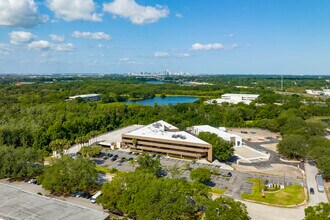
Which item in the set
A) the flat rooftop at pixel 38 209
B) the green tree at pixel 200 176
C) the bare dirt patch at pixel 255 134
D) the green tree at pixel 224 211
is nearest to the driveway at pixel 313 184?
the green tree at pixel 200 176

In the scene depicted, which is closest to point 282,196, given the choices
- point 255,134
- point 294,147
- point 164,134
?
point 294,147

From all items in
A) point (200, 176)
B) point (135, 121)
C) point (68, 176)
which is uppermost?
point (135, 121)

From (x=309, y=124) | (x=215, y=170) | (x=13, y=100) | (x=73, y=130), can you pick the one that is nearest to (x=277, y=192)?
(x=215, y=170)

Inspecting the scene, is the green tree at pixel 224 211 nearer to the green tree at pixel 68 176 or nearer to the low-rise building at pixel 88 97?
the green tree at pixel 68 176

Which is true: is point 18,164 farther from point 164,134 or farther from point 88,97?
point 88,97

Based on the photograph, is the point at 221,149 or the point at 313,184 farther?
the point at 221,149

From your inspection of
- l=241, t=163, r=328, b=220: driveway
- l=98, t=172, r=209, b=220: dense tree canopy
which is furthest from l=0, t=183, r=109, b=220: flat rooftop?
l=241, t=163, r=328, b=220: driveway
